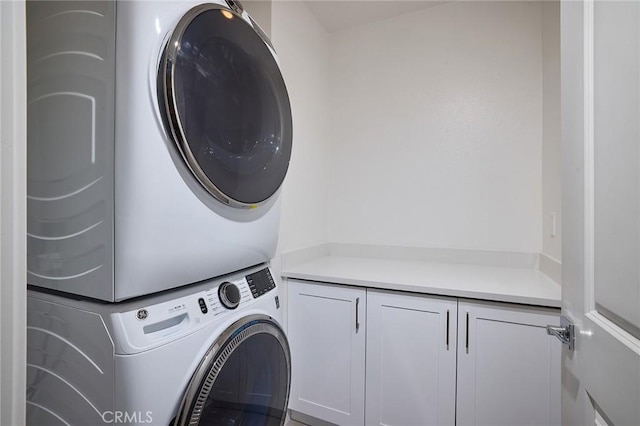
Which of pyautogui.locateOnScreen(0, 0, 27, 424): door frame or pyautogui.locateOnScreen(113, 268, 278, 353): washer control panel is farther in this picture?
pyautogui.locateOnScreen(113, 268, 278, 353): washer control panel

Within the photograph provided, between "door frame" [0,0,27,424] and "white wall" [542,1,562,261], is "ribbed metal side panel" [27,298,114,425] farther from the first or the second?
"white wall" [542,1,562,261]

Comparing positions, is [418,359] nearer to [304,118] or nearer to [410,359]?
[410,359]

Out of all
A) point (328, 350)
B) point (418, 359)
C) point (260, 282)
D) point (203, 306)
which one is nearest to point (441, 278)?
point (418, 359)

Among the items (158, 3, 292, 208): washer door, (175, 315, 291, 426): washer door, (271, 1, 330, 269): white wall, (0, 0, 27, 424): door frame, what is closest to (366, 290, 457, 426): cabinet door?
(175, 315, 291, 426): washer door

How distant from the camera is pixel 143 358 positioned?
27.5 inches

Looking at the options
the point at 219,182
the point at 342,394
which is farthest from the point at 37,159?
the point at 342,394

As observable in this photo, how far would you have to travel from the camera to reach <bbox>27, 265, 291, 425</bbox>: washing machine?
0.69 metres

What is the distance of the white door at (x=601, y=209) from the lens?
1.77 feet

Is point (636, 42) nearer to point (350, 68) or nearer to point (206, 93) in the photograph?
point (206, 93)

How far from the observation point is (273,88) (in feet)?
3.71

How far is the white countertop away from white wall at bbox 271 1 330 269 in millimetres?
268

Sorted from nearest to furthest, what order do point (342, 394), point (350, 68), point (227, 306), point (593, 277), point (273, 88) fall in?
point (593, 277) → point (227, 306) → point (273, 88) → point (342, 394) → point (350, 68)

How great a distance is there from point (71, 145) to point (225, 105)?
0.40m

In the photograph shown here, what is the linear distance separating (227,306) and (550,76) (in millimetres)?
2069
